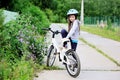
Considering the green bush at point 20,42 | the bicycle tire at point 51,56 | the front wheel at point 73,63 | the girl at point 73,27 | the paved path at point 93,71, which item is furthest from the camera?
the bicycle tire at point 51,56

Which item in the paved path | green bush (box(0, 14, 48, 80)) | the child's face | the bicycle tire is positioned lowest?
the paved path

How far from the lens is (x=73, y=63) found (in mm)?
10023

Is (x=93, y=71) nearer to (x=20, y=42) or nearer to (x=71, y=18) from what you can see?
(x=71, y=18)

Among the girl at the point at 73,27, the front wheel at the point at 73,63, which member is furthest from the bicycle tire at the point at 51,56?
the front wheel at the point at 73,63

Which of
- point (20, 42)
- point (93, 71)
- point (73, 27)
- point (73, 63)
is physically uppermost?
point (73, 27)

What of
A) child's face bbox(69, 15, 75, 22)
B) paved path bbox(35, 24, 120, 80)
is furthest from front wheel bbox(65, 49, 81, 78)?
child's face bbox(69, 15, 75, 22)

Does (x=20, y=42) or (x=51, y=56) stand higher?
(x=20, y=42)

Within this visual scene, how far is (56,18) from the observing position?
81.8 meters

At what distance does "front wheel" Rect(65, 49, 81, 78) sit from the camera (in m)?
9.82

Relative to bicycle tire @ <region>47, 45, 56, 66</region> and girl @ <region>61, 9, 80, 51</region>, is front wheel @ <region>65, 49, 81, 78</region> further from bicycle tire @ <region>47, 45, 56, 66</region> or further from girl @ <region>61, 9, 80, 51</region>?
bicycle tire @ <region>47, 45, 56, 66</region>

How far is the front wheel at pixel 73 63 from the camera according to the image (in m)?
9.82

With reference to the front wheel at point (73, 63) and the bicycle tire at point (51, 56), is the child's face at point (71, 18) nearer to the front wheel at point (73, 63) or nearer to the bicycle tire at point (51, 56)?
the front wheel at point (73, 63)

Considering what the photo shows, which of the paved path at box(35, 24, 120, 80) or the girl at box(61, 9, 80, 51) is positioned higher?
the girl at box(61, 9, 80, 51)

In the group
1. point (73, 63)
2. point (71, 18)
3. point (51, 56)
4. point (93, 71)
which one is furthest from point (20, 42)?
point (93, 71)
